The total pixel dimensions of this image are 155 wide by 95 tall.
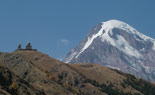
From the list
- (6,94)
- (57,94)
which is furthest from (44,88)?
(6,94)

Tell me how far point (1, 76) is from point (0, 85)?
12.4m

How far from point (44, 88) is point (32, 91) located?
2446 cm

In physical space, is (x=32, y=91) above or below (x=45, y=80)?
below

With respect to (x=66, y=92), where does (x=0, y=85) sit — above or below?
below

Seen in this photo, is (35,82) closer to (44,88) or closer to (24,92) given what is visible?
(44,88)

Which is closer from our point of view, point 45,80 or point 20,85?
point 20,85

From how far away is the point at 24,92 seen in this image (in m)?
154

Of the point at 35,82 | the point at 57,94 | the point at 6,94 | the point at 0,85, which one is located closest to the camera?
the point at 6,94

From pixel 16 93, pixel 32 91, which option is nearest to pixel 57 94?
pixel 32 91

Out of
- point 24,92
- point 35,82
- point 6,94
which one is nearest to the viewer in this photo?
point 6,94

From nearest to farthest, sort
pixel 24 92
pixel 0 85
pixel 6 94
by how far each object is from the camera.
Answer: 1. pixel 6 94
2. pixel 0 85
3. pixel 24 92

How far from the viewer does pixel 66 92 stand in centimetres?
19300

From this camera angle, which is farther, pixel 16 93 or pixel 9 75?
pixel 9 75

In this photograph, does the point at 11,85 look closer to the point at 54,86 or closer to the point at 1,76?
the point at 1,76
